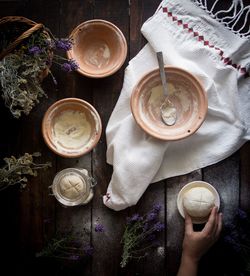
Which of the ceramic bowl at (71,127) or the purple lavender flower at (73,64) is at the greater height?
the purple lavender flower at (73,64)

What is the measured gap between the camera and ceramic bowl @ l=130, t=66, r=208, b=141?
1.63m

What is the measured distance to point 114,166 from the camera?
Result: 169 centimetres

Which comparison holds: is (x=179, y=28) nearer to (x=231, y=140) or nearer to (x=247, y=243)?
(x=231, y=140)

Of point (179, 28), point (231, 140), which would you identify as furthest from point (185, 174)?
point (179, 28)

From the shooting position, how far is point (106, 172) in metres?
1.76

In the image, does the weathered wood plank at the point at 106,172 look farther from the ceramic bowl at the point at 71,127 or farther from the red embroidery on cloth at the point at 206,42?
the red embroidery on cloth at the point at 206,42

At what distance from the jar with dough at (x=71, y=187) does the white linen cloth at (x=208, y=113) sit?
101 mm

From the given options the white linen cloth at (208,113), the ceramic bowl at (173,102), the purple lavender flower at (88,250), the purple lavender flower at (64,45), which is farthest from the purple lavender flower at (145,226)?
the purple lavender flower at (64,45)

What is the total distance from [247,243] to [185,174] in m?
0.36

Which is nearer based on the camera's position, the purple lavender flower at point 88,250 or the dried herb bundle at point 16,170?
the dried herb bundle at point 16,170

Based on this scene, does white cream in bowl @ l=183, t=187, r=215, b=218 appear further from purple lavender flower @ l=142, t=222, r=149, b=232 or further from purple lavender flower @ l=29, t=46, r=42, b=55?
purple lavender flower @ l=29, t=46, r=42, b=55

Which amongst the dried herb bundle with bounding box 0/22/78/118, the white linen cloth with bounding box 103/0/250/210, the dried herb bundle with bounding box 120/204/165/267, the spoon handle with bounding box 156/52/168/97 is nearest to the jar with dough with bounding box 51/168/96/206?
the white linen cloth with bounding box 103/0/250/210

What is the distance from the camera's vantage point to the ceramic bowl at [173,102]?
1630 mm

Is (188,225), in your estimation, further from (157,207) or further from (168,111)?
(168,111)
